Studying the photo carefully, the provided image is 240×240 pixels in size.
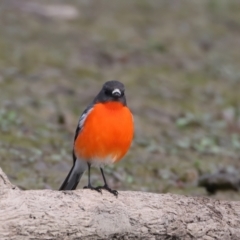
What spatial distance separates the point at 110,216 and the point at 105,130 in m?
1.00

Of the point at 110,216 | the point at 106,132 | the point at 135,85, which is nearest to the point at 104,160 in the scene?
the point at 106,132

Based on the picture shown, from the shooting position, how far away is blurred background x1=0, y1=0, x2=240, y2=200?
27.1 ft

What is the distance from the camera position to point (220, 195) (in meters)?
7.83

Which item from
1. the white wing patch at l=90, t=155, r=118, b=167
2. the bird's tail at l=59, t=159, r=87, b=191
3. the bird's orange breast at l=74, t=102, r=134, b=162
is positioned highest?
the bird's orange breast at l=74, t=102, r=134, b=162

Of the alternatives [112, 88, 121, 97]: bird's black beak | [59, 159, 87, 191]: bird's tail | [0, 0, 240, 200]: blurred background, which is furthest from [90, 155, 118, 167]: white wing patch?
[0, 0, 240, 200]: blurred background

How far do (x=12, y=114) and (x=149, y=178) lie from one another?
232 cm

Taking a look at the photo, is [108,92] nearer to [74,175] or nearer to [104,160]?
[104,160]

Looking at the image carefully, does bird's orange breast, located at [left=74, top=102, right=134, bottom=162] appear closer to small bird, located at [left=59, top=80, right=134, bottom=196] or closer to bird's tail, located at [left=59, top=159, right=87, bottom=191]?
small bird, located at [left=59, top=80, right=134, bottom=196]

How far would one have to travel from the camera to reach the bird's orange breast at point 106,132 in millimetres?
5734

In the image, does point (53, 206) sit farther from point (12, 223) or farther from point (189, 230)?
point (189, 230)

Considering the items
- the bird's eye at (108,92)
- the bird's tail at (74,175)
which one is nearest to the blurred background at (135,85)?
the bird's tail at (74,175)

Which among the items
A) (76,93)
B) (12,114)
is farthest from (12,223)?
(76,93)

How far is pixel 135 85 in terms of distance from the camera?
1205cm

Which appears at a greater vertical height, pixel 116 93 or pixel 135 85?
pixel 116 93
